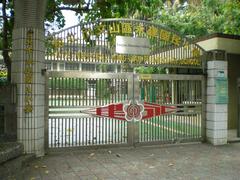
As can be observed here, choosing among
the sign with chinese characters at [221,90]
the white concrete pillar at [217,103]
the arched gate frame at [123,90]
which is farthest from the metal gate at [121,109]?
the sign with chinese characters at [221,90]

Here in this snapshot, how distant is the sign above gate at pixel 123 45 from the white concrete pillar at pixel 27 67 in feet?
1.92

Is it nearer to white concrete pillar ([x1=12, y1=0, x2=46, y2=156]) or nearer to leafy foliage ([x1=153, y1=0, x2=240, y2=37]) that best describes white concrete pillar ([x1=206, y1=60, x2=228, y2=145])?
white concrete pillar ([x1=12, y1=0, x2=46, y2=156])

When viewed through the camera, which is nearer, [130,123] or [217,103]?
[130,123]

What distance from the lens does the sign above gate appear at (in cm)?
787

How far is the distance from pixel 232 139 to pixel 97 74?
15.7 feet

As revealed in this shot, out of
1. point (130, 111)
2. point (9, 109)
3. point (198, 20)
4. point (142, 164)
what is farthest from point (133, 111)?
point (198, 20)

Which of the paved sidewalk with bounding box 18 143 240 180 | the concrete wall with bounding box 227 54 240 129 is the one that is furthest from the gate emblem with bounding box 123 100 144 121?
the concrete wall with bounding box 227 54 240 129

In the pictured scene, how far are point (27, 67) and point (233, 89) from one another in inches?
330

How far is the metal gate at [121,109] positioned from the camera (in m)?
7.86

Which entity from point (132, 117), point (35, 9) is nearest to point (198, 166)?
point (132, 117)

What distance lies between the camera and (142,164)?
690 centimetres

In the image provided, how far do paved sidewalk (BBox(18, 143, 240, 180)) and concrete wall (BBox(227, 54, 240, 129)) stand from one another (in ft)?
12.8

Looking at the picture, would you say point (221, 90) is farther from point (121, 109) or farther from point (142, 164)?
point (142, 164)

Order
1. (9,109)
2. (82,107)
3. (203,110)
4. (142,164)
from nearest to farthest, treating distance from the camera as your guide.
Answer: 1. (142,164)
2. (9,109)
3. (82,107)
4. (203,110)
